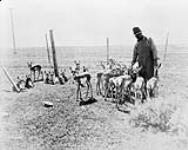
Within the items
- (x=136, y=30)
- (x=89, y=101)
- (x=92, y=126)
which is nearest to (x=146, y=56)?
(x=136, y=30)

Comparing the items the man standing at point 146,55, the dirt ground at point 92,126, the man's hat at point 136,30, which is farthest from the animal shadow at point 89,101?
the man's hat at point 136,30

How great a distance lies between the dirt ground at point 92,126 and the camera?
576cm

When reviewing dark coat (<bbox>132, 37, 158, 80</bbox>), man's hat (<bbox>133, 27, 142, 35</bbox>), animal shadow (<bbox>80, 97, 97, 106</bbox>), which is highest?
man's hat (<bbox>133, 27, 142, 35</bbox>)

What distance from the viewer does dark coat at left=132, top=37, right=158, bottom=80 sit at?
8625 mm

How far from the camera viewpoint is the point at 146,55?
8.74 metres

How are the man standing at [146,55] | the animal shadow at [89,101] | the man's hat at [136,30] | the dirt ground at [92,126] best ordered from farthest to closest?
the man standing at [146,55] < the man's hat at [136,30] < the animal shadow at [89,101] < the dirt ground at [92,126]

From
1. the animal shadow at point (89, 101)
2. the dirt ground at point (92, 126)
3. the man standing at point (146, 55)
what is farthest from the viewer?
the man standing at point (146, 55)

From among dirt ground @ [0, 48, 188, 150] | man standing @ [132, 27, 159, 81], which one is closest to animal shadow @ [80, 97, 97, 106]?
dirt ground @ [0, 48, 188, 150]

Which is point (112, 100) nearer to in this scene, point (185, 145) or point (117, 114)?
point (117, 114)

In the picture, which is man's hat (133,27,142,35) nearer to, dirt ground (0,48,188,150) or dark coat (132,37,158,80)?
dark coat (132,37,158,80)

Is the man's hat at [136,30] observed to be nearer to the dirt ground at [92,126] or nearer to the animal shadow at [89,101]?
the dirt ground at [92,126]

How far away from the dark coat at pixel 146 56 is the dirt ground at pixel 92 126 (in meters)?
1.47

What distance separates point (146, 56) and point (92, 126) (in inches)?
126

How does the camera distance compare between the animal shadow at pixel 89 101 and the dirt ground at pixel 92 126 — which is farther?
the animal shadow at pixel 89 101
